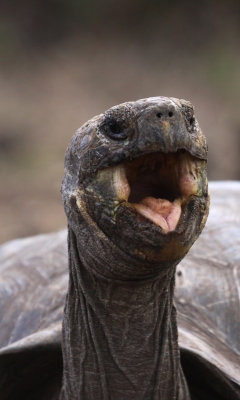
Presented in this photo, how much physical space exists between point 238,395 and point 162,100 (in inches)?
42.4

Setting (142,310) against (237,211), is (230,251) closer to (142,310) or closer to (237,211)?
(237,211)

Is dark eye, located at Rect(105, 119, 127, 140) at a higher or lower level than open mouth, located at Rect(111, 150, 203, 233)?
higher

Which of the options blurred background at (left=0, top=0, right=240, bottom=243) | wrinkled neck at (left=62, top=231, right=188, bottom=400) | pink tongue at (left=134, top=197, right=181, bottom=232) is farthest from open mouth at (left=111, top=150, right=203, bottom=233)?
blurred background at (left=0, top=0, right=240, bottom=243)

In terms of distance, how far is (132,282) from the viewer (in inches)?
69.6

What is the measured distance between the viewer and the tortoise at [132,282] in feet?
5.15

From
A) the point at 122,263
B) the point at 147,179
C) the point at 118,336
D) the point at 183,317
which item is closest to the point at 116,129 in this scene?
the point at 147,179

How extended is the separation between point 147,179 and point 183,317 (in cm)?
85

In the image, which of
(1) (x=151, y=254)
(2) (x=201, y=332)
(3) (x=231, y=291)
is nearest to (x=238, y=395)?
(2) (x=201, y=332)

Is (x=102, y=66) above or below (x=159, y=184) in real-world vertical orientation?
above

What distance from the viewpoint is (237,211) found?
116 inches

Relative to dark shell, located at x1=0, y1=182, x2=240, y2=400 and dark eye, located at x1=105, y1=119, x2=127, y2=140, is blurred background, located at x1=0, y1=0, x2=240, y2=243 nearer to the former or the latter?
dark shell, located at x1=0, y1=182, x2=240, y2=400

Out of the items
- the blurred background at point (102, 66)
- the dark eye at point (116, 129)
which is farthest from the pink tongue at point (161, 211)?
the blurred background at point (102, 66)

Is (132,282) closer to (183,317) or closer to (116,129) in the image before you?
(116,129)

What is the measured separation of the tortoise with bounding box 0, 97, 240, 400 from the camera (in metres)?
1.57
